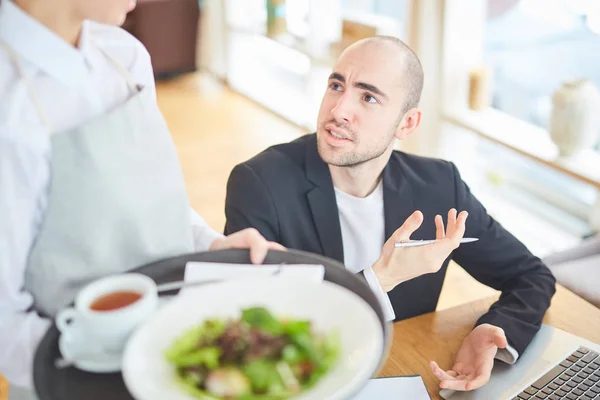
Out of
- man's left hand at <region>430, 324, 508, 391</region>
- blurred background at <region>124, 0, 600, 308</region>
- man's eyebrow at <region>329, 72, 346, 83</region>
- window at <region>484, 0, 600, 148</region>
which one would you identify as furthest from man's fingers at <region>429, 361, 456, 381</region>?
window at <region>484, 0, 600, 148</region>

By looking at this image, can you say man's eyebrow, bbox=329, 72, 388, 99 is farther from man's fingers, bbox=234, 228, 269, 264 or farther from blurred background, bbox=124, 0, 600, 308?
blurred background, bbox=124, 0, 600, 308

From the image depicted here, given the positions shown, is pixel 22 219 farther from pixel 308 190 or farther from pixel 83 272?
pixel 308 190

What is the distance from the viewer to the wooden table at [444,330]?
1344 millimetres

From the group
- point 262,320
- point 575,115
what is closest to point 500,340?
point 262,320

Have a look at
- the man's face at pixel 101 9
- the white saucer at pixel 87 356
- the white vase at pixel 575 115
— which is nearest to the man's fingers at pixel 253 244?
the white saucer at pixel 87 356

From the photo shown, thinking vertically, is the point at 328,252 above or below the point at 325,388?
below

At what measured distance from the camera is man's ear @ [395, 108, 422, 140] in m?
1.80

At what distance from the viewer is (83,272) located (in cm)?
94

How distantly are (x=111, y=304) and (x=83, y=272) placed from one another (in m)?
0.11

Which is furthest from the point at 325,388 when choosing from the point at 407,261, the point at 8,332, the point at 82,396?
the point at 407,261

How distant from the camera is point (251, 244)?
101 centimetres

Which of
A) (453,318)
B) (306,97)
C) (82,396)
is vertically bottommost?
(306,97)

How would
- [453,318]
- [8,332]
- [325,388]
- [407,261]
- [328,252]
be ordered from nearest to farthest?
[325,388] → [8,332] → [407,261] → [453,318] → [328,252]

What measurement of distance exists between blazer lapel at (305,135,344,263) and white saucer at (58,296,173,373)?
890mm
